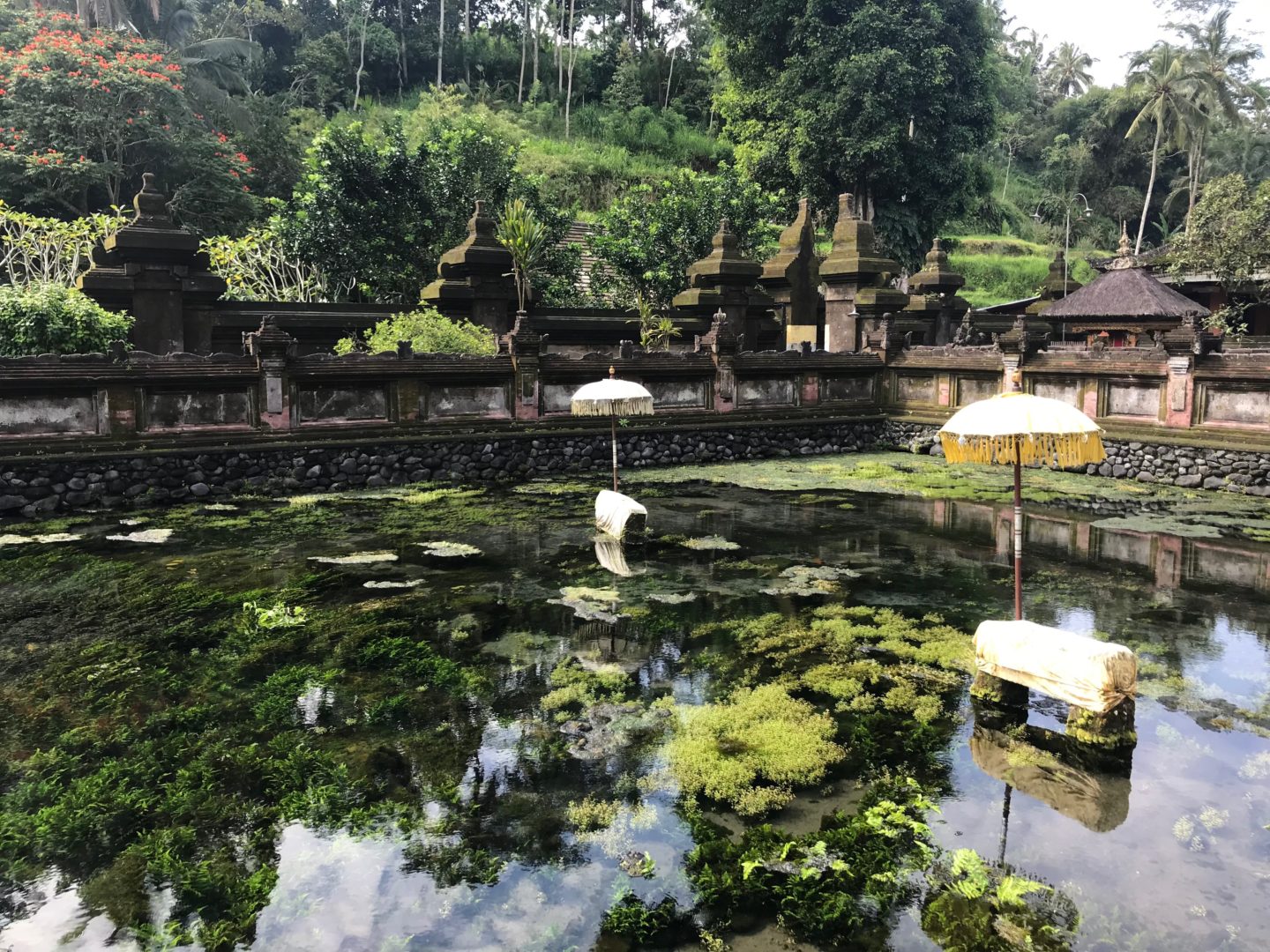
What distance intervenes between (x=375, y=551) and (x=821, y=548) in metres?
5.17

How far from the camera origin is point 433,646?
7008 millimetres

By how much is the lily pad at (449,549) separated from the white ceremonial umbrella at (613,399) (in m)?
2.19

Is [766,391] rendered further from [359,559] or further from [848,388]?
[359,559]

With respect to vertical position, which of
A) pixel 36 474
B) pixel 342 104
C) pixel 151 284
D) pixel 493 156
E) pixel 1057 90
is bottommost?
pixel 36 474

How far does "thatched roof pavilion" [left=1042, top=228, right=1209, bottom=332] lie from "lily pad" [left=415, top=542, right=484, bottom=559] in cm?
2104

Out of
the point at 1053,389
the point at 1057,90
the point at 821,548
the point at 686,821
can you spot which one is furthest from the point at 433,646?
the point at 1057,90

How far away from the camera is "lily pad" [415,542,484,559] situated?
9.76 meters

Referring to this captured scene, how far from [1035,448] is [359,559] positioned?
272 inches

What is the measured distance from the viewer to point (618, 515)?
10445mm

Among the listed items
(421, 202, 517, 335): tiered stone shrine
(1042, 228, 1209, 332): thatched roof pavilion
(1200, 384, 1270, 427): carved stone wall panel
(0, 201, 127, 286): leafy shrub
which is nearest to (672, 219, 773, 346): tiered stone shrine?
(421, 202, 517, 335): tiered stone shrine

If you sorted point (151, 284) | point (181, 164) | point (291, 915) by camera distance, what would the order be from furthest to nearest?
point (181, 164)
point (151, 284)
point (291, 915)

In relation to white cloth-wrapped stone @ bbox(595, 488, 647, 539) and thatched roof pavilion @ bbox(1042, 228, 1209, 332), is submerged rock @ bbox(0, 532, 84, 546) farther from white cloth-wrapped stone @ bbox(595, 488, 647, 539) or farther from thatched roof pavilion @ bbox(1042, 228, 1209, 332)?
thatched roof pavilion @ bbox(1042, 228, 1209, 332)

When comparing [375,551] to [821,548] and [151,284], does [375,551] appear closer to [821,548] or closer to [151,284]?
[821,548]

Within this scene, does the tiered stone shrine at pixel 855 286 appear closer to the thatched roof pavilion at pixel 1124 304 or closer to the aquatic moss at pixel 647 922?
the thatched roof pavilion at pixel 1124 304
